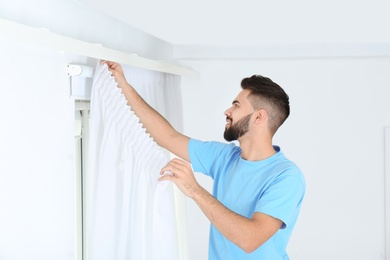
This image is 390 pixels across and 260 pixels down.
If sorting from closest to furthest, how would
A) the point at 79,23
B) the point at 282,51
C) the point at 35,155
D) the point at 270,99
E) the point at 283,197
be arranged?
the point at 35,155, the point at 283,197, the point at 79,23, the point at 270,99, the point at 282,51

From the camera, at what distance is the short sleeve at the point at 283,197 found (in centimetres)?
180

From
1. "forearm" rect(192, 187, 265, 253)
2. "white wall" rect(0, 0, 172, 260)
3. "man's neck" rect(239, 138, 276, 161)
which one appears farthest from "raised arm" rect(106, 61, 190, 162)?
"forearm" rect(192, 187, 265, 253)

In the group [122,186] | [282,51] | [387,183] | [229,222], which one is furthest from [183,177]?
[387,183]

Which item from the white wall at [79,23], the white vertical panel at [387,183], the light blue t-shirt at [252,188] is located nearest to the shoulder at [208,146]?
the light blue t-shirt at [252,188]

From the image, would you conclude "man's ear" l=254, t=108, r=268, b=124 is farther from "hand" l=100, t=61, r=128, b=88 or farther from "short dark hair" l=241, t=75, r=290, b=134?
"hand" l=100, t=61, r=128, b=88

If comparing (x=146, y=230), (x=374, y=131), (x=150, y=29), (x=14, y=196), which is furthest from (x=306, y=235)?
(x=14, y=196)

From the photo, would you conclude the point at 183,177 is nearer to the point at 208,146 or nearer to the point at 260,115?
the point at 260,115

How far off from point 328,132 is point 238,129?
1.35 m

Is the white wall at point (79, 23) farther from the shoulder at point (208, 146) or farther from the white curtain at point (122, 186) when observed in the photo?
the shoulder at point (208, 146)

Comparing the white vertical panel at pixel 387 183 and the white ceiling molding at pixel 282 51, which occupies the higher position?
the white ceiling molding at pixel 282 51

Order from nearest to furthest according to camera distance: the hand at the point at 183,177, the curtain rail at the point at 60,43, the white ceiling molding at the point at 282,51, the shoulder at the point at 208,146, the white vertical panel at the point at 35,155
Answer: the curtain rail at the point at 60,43, the white vertical panel at the point at 35,155, the hand at the point at 183,177, the shoulder at the point at 208,146, the white ceiling molding at the point at 282,51

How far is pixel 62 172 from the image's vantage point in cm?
179

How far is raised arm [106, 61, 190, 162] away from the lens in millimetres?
1929

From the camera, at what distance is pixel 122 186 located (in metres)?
1.92
